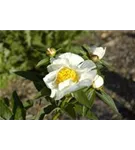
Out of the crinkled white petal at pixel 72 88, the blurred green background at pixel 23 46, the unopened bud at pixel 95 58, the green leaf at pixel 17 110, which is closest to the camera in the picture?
the crinkled white petal at pixel 72 88

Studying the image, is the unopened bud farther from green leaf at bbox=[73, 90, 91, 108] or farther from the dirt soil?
the dirt soil

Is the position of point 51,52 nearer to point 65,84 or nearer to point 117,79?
point 65,84

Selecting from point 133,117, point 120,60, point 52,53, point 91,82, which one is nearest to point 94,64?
point 91,82

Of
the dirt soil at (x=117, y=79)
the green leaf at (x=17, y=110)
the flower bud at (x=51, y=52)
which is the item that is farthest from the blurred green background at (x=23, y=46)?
the flower bud at (x=51, y=52)

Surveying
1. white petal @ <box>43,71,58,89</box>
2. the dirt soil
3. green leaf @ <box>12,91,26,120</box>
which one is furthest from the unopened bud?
the dirt soil

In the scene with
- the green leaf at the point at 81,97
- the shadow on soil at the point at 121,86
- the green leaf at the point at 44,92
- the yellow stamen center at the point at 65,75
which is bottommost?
the shadow on soil at the point at 121,86

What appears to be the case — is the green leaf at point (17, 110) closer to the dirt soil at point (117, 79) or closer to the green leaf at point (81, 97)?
the green leaf at point (81, 97)
